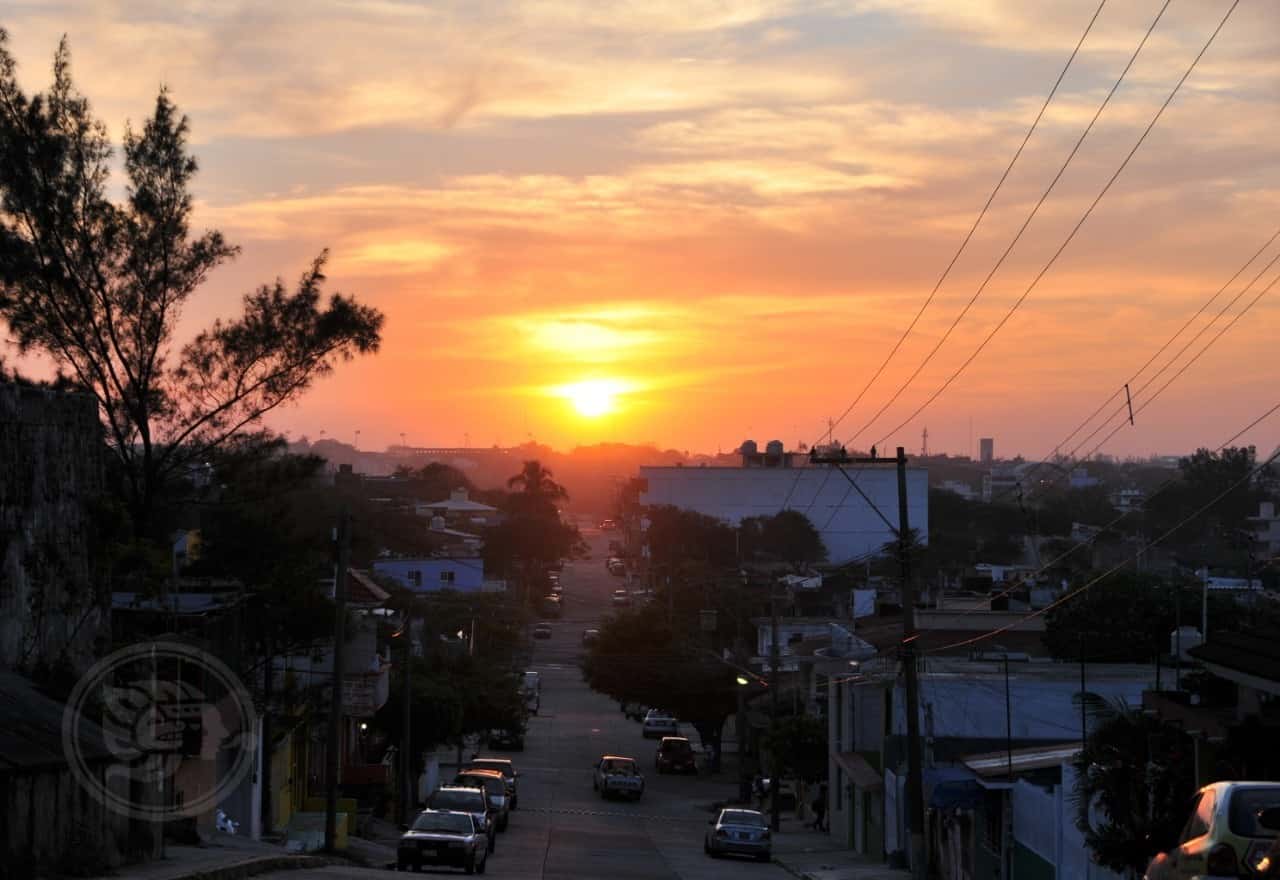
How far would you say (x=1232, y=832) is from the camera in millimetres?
12461

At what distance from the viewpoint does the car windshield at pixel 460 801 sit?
36656 millimetres

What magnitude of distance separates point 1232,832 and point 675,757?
54.1 m

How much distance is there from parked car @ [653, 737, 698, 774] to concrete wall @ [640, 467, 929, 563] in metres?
57.9

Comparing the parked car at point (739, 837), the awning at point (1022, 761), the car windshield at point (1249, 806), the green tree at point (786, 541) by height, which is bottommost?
the parked car at point (739, 837)

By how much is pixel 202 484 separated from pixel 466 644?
1566 inches

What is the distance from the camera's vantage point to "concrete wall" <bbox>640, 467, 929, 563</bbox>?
130m

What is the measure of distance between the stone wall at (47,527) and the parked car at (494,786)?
67.2 ft

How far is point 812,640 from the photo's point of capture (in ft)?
199

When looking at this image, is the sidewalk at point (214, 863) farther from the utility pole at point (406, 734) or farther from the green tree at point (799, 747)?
the green tree at point (799, 747)

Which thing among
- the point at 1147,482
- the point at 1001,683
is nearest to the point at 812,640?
the point at 1001,683

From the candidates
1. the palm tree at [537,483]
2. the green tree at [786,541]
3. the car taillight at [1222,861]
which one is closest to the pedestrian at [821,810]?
the car taillight at [1222,861]

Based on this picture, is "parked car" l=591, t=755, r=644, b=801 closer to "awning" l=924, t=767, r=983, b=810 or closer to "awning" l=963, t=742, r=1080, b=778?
"awning" l=963, t=742, r=1080, b=778

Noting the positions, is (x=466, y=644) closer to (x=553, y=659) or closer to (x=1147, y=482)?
(x=553, y=659)

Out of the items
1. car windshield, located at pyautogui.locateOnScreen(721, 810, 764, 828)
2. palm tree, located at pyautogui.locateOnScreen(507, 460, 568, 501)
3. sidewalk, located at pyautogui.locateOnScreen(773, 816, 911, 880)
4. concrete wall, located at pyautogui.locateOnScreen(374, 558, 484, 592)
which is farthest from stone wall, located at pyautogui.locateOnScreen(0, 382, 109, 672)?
palm tree, located at pyautogui.locateOnScreen(507, 460, 568, 501)
